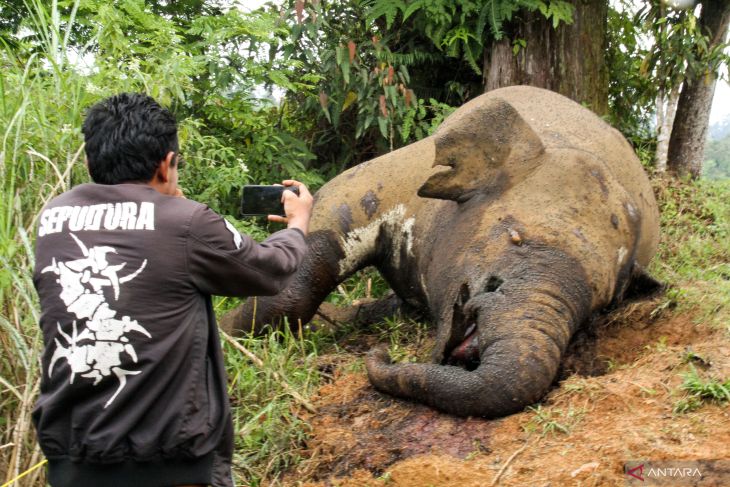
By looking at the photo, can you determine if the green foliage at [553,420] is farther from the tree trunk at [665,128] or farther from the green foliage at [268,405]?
the tree trunk at [665,128]

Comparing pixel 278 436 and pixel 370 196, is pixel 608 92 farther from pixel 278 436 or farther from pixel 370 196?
pixel 278 436

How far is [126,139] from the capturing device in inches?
102

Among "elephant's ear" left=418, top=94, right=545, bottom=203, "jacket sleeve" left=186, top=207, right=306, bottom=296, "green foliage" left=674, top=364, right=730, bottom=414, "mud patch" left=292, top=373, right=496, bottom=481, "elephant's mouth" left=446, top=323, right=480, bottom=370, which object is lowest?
"mud patch" left=292, top=373, right=496, bottom=481

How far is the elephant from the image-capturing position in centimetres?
379

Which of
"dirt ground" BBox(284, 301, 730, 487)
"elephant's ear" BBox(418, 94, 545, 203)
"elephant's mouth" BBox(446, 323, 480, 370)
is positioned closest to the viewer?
"dirt ground" BBox(284, 301, 730, 487)

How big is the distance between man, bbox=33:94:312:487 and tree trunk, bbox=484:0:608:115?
5250mm

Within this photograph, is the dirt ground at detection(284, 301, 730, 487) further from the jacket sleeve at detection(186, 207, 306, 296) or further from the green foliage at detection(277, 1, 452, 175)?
the green foliage at detection(277, 1, 452, 175)

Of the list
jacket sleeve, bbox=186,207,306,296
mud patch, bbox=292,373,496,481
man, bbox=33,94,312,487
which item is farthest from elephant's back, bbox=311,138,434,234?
man, bbox=33,94,312,487

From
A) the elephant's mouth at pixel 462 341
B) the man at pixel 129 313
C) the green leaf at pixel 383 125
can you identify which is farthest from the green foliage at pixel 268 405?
the green leaf at pixel 383 125

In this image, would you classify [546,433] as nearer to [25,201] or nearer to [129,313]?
[129,313]

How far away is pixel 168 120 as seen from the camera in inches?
106

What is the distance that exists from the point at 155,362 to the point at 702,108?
701cm

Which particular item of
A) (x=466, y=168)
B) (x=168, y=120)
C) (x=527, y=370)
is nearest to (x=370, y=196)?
(x=466, y=168)

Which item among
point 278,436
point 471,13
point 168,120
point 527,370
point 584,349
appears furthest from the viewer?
point 471,13
